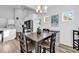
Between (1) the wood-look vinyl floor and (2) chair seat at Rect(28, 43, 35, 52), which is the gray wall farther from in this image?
(2) chair seat at Rect(28, 43, 35, 52)

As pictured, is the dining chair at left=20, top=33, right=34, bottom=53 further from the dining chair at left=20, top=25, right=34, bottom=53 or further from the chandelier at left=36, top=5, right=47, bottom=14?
the chandelier at left=36, top=5, right=47, bottom=14

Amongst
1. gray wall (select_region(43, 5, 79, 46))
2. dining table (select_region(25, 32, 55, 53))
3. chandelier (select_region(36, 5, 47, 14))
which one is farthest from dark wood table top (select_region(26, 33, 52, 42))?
chandelier (select_region(36, 5, 47, 14))

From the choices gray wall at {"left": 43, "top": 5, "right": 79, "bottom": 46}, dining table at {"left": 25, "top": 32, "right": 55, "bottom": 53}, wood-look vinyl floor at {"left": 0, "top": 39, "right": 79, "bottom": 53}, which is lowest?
wood-look vinyl floor at {"left": 0, "top": 39, "right": 79, "bottom": 53}

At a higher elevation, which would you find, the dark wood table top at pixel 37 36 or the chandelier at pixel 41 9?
the chandelier at pixel 41 9

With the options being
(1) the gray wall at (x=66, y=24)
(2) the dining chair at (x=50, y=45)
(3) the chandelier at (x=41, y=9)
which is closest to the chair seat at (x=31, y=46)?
(2) the dining chair at (x=50, y=45)

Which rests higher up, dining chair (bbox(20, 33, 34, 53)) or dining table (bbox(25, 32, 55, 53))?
dining table (bbox(25, 32, 55, 53))

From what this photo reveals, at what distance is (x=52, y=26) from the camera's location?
1.71 m

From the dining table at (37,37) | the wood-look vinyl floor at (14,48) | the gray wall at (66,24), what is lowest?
the wood-look vinyl floor at (14,48)

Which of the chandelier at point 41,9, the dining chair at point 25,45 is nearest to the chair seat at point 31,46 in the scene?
the dining chair at point 25,45

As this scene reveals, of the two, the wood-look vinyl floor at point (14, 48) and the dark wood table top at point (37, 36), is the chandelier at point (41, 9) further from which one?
the wood-look vinyl floor at point (14, 48)

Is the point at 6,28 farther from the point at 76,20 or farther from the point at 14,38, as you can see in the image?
the point at 76,20

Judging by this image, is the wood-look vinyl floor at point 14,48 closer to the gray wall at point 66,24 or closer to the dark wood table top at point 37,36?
the gray wall at point 66,24

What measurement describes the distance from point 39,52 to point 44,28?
0.34m
